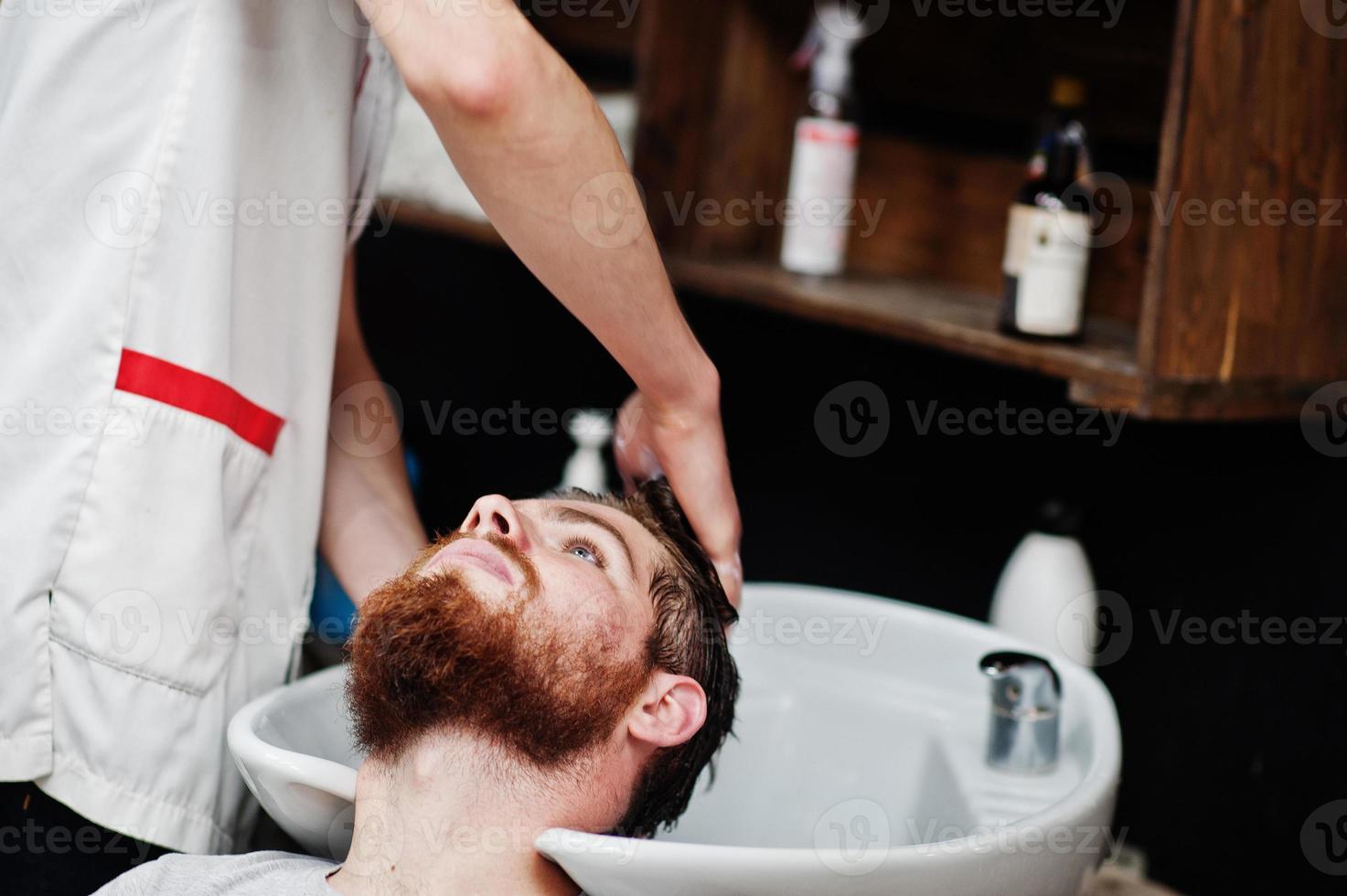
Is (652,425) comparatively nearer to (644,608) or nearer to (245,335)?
(644,608)

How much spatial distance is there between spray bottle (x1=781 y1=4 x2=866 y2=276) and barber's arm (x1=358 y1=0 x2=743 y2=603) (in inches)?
30.0

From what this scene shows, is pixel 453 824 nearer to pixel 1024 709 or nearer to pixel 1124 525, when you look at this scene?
pixel 1024 709

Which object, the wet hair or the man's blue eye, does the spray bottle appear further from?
the man's blue eye

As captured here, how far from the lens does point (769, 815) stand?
5.07ft

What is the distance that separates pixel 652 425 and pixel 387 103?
1.43 ft

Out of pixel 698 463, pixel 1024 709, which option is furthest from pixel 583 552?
pixel 1024 709

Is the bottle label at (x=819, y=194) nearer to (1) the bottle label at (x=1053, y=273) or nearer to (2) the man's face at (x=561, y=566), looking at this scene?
(1) the bottle label at (x=1053, y=273)

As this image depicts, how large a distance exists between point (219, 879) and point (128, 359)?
0.46 m

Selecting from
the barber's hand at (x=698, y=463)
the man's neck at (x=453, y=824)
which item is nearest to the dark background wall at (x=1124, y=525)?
the barber's hand at (x=698, y=463)

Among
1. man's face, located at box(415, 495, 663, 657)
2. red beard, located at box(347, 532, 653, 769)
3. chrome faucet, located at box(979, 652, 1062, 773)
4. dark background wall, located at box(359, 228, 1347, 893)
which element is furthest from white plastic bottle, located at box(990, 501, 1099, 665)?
red beard, located at box(347, 532, 653, 769)

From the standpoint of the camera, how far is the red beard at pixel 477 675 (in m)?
1.15

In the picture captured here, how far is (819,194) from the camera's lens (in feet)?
6.22

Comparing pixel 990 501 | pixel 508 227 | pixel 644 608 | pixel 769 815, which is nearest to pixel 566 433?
pixel 990 501

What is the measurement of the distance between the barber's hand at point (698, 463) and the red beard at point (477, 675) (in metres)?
0.17
